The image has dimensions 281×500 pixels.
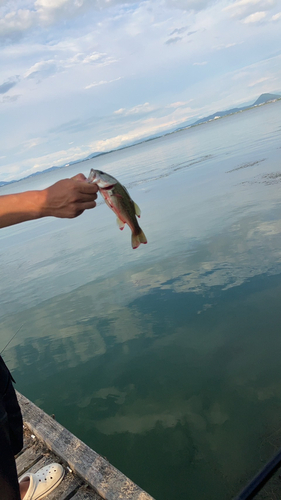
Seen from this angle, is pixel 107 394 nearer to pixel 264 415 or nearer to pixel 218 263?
pixel 264 415

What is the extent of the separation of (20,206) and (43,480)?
2.81 meters

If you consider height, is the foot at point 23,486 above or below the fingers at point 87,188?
below

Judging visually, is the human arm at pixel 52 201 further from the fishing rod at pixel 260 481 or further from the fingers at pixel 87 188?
the fishing rod at pixel 260 481

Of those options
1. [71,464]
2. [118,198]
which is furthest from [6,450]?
[118,198]

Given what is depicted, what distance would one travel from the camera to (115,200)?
2717mm

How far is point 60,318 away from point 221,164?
2030 cm

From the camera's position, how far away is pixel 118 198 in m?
2.73

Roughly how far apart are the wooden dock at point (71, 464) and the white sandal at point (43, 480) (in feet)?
0.26

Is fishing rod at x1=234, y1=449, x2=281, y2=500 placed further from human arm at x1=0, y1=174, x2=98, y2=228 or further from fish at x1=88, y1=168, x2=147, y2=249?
human arm at x1=0, y1=174, x2=98, y2=228

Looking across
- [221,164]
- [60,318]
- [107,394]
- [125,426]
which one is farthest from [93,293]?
[221,164]

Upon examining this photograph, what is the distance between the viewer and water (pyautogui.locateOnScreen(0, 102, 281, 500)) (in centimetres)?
458

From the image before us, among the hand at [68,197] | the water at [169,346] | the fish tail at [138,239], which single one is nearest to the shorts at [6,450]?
the hand at [68,197]

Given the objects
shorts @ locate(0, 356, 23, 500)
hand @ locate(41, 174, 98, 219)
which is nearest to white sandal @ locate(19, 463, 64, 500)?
shorts @ locate(0, 356, 23, 500)

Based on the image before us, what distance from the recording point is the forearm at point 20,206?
2.38m
